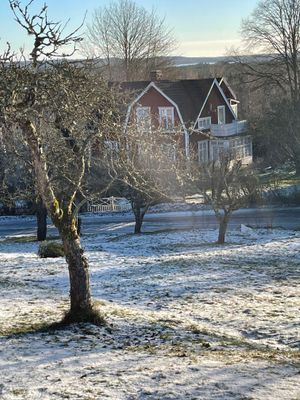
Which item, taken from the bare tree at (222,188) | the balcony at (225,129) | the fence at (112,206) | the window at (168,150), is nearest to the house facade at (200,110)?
the balcony at (225,129)

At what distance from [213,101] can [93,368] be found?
138 ft

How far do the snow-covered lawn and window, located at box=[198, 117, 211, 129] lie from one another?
2688 cm

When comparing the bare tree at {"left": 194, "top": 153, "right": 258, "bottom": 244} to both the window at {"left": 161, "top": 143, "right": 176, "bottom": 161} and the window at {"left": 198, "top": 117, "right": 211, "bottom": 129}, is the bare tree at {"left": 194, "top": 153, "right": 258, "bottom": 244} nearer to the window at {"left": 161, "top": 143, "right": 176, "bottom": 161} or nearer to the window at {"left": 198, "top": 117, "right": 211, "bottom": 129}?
the window at {"left": 161, "top": 143, "right": 176, "bottom": 161}

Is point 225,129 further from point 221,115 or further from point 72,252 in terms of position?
point 72,252

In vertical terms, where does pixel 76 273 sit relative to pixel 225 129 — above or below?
below

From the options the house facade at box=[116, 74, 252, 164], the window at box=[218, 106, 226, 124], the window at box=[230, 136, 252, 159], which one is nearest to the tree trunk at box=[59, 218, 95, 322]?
the house facade at box=[116, 74, 252, 164]

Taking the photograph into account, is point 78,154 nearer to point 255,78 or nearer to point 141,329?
point 141,329

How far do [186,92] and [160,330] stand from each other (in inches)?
1418

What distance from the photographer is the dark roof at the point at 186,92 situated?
139 ft

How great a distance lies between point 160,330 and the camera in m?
9.70

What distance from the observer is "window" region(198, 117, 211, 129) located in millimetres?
45344

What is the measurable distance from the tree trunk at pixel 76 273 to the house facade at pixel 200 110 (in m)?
28.6

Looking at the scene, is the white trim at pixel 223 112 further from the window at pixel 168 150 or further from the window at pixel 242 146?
the window at pixel 168 150

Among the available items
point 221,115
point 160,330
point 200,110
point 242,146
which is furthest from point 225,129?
point 160,330
